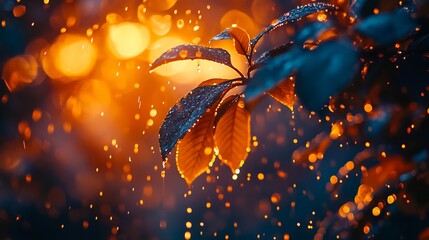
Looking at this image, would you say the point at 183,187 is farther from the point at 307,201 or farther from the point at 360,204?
the point at 360,204

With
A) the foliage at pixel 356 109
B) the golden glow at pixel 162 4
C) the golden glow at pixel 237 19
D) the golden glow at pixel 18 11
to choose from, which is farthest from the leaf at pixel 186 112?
the golden glow at pixel 162 4

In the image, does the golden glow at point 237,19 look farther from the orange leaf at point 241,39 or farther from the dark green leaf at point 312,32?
the dark green leaf at point 312,32

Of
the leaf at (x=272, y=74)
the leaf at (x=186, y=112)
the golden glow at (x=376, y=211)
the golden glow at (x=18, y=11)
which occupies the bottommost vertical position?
the golden glow at (x=18, y=11)

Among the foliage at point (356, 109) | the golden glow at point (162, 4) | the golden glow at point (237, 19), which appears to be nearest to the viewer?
the foliage at point (356, 109)

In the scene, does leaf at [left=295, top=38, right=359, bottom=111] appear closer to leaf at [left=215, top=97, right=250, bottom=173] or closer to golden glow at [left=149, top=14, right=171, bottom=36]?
leaf at [left=215, top=97, right=250, bottom=173]

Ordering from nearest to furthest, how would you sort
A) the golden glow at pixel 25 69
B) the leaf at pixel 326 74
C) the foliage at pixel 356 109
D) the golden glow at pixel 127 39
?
the leaf at pixel 326 74 < the foliage at pixel 356 109 < the golden glow at pixel 25 69 < the golden glow at pixel 127 39

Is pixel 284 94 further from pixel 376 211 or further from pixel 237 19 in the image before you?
pixel 237 19
